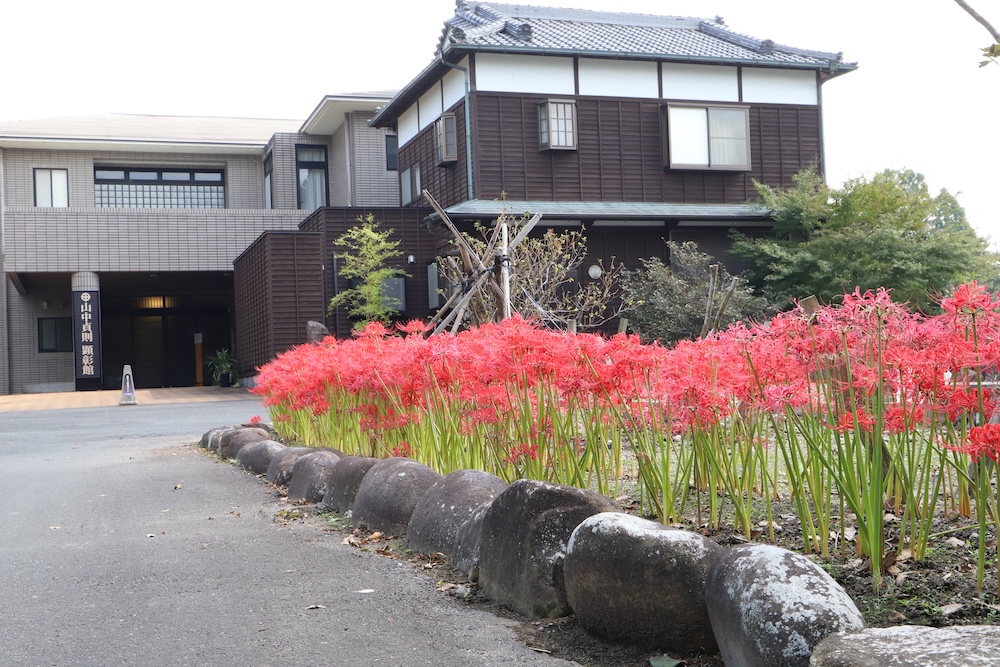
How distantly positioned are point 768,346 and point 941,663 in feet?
7.65

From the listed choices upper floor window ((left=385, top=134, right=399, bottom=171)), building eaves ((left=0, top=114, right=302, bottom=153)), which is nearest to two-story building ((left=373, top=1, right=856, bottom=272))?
upper floor window ((left=385, top=134, right=399, bottom=171))

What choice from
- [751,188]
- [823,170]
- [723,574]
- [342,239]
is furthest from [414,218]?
[723,574]

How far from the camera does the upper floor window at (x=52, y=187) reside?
1225 inches

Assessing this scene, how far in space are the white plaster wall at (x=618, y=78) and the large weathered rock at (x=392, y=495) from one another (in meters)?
17.7

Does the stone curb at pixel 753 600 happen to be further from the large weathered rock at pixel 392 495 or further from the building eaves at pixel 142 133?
the building eaves at pixel 142 133

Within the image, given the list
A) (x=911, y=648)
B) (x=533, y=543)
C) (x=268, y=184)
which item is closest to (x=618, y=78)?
(x=268, y=184)

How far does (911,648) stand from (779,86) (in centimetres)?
2325

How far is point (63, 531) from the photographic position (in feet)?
22.8

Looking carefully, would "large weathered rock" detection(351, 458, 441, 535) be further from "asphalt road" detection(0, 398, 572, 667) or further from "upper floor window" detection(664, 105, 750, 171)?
"upper floor window" detection(664, 105, 750, 171)

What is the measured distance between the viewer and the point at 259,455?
32.6 ft

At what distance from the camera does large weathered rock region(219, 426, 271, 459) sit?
11273mm

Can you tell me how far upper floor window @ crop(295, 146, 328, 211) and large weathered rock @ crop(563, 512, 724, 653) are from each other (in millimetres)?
28962

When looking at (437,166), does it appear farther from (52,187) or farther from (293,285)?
(52,187)

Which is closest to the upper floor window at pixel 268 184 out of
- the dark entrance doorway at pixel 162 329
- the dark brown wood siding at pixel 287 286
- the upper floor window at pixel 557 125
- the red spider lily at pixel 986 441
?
the dark entrance doorway at pixel 162 329
